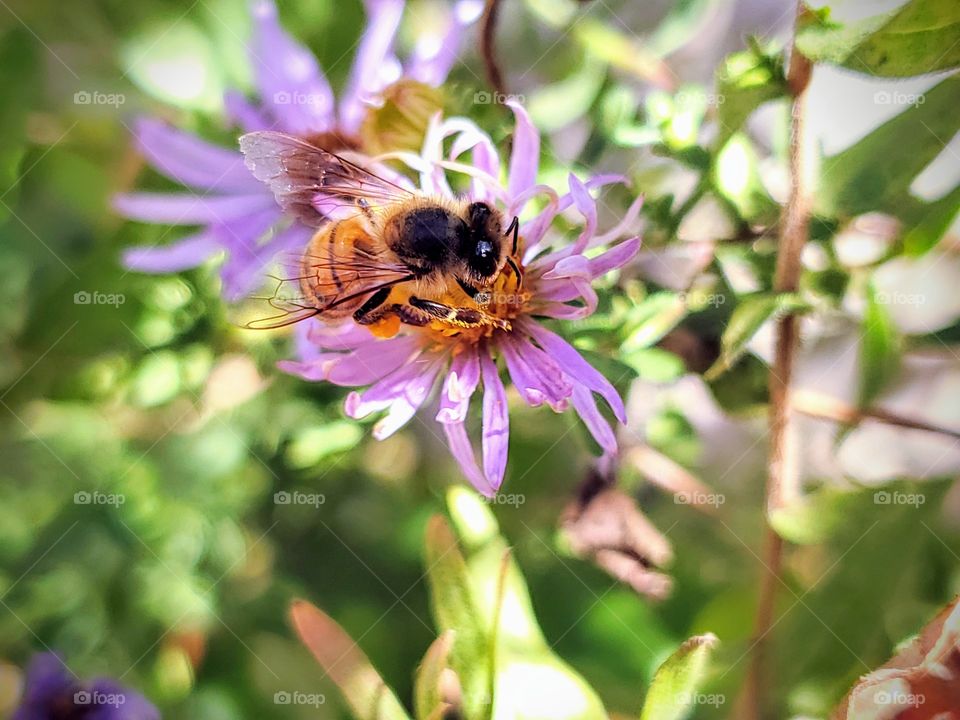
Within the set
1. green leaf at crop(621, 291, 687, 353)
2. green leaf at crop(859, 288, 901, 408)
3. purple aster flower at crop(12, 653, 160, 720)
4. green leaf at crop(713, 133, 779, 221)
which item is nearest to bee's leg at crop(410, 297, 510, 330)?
green leaf at crop(621, 291, 687, 353)

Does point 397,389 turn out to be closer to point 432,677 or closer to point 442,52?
point 432,677

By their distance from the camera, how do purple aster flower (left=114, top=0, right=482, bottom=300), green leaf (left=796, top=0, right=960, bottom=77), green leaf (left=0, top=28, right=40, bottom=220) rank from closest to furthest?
green leaf (left=796, top=0, right=960, bottom=77) → purple aster flower (left=114, top=0, right=482, bottom=300) → green leaf (left=0, top=28, right=40, bottom=220)

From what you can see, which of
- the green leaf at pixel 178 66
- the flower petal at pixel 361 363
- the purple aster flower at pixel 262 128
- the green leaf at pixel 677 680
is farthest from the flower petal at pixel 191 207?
the green leaf at pixel 677 680

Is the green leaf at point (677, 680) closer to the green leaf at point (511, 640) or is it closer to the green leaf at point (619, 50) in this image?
the green leaf at point (511, 640)

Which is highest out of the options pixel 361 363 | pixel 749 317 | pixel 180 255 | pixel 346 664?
pixel 180 255

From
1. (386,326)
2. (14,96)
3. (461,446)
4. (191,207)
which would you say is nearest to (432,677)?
(461,446)

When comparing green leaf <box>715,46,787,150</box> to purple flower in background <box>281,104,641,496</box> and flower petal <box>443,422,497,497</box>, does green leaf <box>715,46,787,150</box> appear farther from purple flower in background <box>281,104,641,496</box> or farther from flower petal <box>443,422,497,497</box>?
flower petal <box>443,422,497,497</box>
